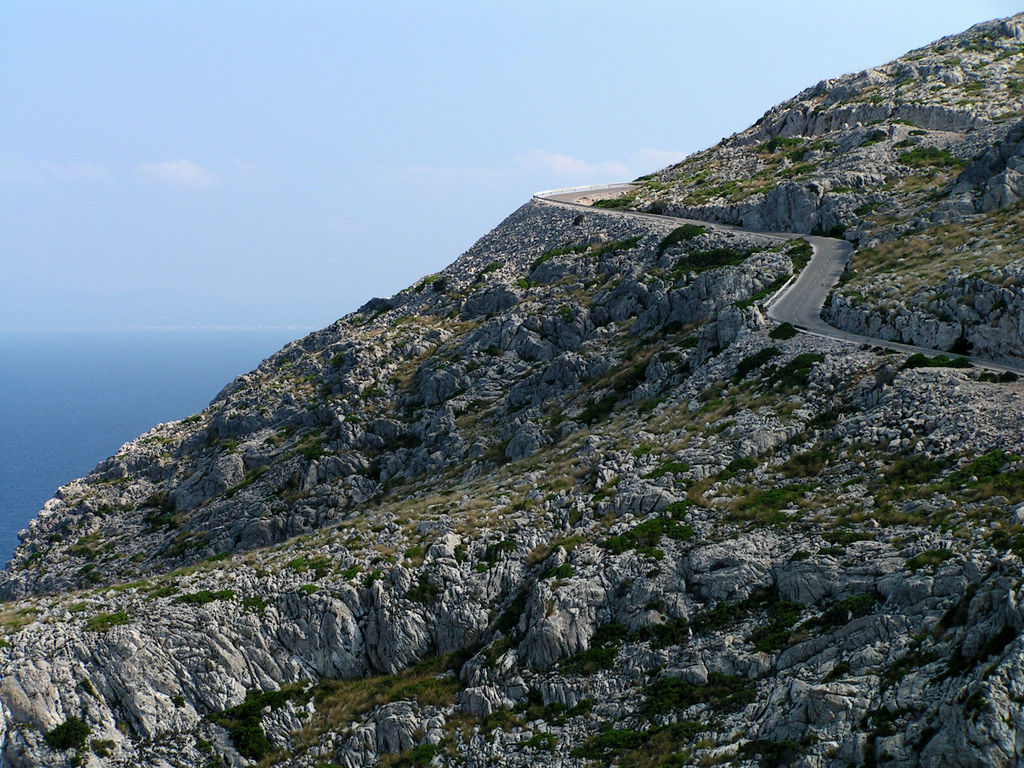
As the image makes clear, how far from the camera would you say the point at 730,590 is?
28953mm

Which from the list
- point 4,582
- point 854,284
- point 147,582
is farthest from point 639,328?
point 4,582

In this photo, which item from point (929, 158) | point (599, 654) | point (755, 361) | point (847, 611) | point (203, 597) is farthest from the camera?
point (929, 158)

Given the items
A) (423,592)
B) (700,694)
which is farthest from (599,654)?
(423,592)

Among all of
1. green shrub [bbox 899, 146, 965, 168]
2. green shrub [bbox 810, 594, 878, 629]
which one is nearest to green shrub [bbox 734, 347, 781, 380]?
green shrub [bbox 810, 594, 878, 629]

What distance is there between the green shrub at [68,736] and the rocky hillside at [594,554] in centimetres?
15

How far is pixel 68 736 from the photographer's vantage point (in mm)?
29375

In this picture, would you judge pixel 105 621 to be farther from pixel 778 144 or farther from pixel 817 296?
pixel 778 144

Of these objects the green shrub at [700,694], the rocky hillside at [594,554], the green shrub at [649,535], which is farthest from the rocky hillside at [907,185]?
the green shrub at [700,694]

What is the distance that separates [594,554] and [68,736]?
22.6 meters

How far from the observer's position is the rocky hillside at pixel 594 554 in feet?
76.4

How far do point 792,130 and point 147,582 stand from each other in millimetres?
91730

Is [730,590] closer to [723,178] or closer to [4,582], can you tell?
[4,582]

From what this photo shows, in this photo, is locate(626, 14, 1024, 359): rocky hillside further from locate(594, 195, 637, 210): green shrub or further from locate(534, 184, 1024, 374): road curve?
locate(534, 184, 1024, 374): road curve

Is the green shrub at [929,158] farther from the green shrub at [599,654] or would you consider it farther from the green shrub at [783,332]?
the green shrub at [599,654]
